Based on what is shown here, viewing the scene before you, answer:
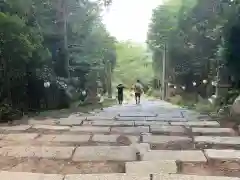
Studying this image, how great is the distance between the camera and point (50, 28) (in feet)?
41.8

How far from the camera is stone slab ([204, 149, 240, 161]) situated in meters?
3.58

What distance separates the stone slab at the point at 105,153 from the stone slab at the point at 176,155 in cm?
20

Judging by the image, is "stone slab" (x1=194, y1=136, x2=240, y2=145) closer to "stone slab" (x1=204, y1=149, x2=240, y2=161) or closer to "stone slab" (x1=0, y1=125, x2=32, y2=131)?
"stone slab" (x1=204, y1=149, x2=240, y2=161)

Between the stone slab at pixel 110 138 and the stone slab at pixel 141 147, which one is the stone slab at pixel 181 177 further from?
the stone slab at pixel 110 138

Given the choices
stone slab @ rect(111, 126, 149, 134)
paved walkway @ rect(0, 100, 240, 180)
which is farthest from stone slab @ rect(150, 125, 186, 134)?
stone slab @ rect(111, 126, 149, 134)

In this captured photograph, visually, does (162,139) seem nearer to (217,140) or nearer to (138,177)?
(217,140)

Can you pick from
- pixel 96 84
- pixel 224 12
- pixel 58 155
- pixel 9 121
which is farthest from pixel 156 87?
pixel 58 155

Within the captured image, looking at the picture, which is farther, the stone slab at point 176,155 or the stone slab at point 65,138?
the stone slab at point 65,138

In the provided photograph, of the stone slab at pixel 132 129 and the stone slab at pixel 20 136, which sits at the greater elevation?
the stone slab at pixel 20 136

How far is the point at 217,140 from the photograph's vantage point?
4.45 metres

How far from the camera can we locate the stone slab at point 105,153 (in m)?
3.54

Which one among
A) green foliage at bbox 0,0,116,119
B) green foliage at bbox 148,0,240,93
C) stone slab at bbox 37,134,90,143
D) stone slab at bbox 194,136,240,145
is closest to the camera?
stone slab at bbox 194,136,240,145

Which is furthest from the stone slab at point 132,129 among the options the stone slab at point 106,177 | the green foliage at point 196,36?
the green foliage at point 196,36

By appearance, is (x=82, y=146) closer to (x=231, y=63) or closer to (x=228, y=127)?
(x=228, y=127)
